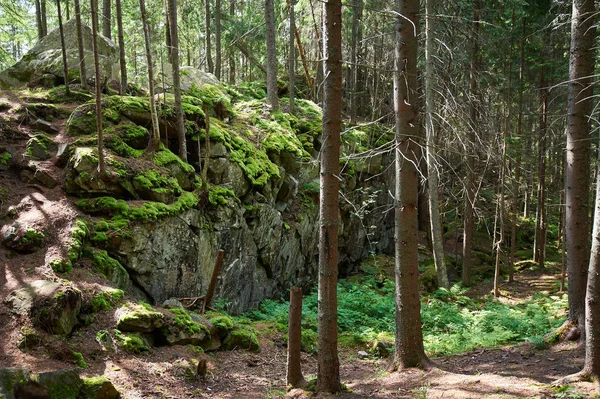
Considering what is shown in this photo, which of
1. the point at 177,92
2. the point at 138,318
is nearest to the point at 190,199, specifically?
the point at 177,92

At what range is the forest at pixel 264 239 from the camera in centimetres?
581

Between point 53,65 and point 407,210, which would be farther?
point 53,65

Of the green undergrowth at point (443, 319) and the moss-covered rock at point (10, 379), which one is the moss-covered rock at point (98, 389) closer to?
the moss-covered rock at point (10, 379)

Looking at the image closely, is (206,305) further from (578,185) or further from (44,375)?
(578,185)

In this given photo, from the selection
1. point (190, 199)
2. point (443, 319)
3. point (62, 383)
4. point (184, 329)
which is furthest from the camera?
point (443, 319)

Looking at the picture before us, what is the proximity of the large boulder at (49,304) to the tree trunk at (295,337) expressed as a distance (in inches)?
141

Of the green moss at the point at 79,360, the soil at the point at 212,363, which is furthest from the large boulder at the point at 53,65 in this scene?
the green moss at the point at 79,360

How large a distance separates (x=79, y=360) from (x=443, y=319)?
323 inches

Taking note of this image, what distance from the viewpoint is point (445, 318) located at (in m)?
11.1

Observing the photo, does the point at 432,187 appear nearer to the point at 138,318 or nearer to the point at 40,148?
the point at 138,318

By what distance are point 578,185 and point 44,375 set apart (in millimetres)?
7978

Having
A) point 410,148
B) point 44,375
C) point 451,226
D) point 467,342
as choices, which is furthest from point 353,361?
point 451,226

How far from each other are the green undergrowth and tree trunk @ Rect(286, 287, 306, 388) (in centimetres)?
379

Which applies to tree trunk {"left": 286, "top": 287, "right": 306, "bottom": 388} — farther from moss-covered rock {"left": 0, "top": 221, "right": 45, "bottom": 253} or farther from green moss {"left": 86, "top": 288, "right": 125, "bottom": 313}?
moss-covered rock {"left": 0, "top": 221, "right": 45, "bottom": 253}
